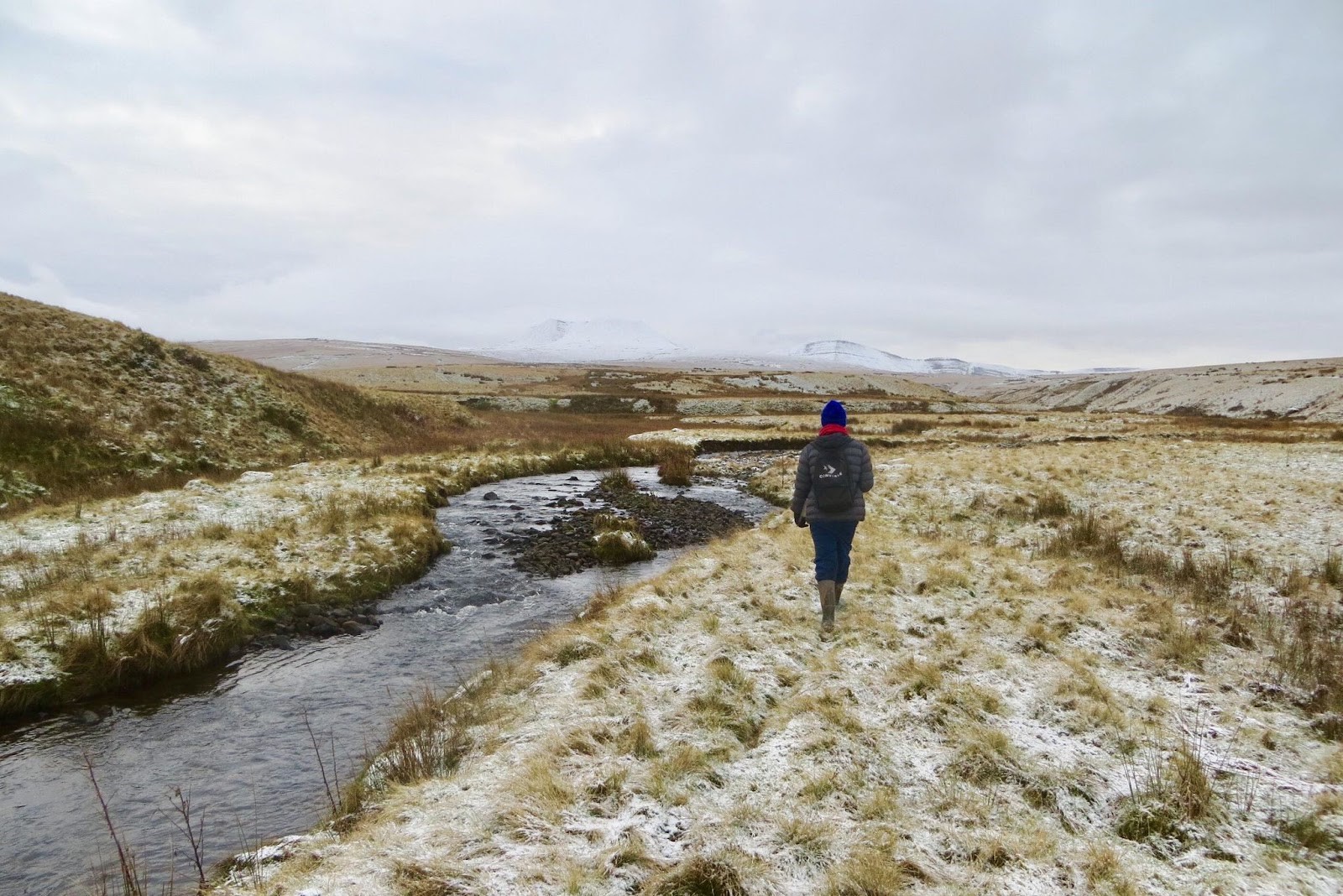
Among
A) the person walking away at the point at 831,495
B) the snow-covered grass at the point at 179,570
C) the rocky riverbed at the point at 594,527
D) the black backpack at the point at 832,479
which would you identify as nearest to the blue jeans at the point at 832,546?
the person walking away at the point at 831,495

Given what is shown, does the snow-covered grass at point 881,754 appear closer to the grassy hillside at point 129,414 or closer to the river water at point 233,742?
the river water at point 233,742

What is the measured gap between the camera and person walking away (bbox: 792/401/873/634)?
9.31 m

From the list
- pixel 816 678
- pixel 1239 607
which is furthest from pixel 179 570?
pixel 1239 607

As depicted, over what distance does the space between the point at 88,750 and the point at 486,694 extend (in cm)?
487

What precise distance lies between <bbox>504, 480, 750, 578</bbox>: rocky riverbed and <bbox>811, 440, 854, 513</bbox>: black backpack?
839 centimetres

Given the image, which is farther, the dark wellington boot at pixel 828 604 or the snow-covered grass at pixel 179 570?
the dark wellington boot at pixel 828 604

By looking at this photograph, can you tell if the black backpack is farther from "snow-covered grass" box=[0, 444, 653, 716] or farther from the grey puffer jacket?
"snow-covered grass" box=[0, 444, 653, 716]

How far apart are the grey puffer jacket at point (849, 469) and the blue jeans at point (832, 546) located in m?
0.12

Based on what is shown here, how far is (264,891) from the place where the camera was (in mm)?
4785

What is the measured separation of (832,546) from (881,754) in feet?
11.9

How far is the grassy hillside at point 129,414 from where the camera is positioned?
68.9 feet

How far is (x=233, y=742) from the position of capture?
8234 millimetres

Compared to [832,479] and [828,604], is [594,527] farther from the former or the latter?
[832,479]

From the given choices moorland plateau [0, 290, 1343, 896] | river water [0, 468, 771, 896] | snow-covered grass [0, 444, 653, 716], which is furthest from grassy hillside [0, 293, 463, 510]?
river water [0, 468, 771, 896]
